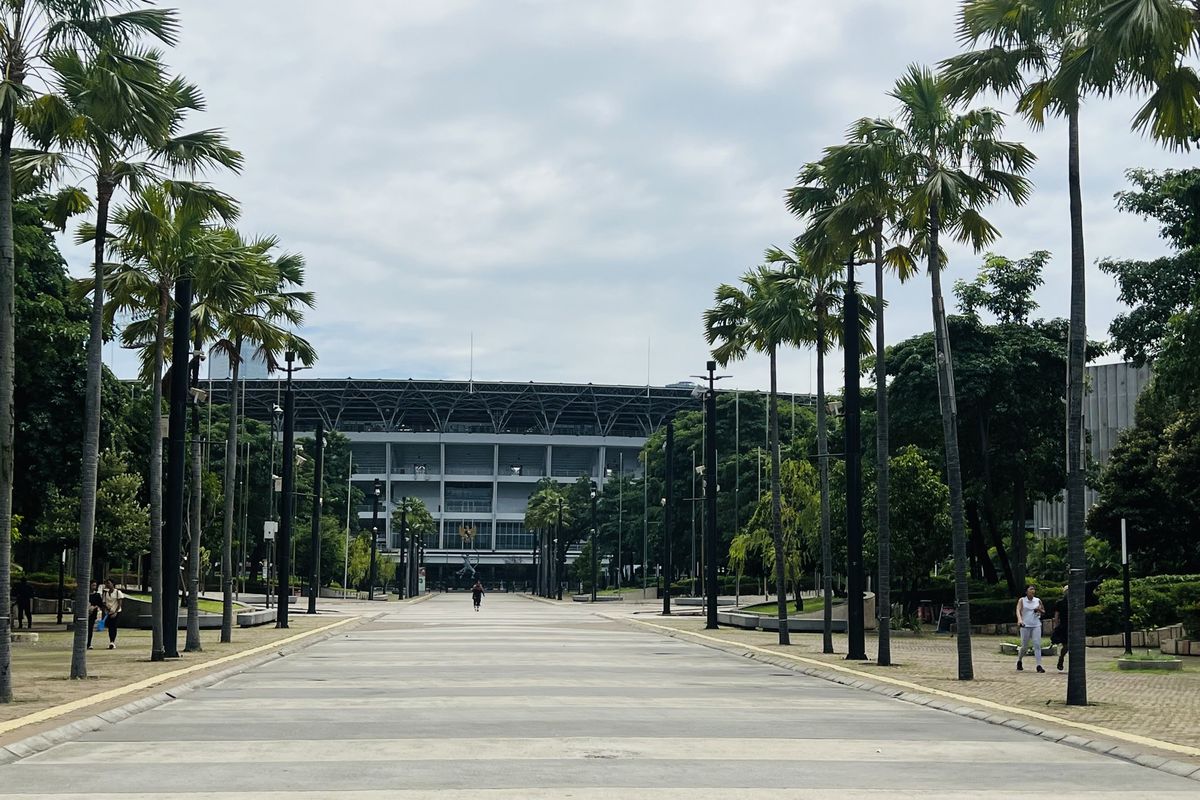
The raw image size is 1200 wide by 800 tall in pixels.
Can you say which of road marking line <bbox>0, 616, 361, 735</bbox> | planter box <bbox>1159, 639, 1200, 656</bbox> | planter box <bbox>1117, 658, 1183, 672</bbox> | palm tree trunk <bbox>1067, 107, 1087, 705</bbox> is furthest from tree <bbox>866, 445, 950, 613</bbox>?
palm tree trunk <bbox>1067, 107, 1087, 705</bbox>

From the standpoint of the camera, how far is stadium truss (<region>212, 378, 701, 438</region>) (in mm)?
168500

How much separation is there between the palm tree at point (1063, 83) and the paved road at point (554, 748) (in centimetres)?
326

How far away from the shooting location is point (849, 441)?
98.8 ft

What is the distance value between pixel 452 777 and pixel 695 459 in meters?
92.1

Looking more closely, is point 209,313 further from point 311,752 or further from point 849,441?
point 311,752

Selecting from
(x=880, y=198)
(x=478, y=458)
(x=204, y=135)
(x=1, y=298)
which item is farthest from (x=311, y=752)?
(x=478, y=458)

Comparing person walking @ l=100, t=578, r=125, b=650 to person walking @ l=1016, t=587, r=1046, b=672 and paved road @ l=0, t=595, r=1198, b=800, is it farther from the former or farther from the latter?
person walking @ l=1016, t=587, r=1046, b=672

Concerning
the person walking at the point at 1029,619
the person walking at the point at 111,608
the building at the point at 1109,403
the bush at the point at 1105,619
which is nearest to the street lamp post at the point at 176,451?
the person walking at the point at 111,608

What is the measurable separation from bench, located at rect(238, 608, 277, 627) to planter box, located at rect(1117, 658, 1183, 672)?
90.3 ft

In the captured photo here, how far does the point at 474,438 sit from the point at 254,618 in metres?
131

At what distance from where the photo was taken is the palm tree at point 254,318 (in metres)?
30.5

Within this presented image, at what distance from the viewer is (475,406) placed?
178 m

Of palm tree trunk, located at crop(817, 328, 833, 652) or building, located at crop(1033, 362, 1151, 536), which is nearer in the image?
palm tree trunk, located at crop(817, 328, 833, 652)

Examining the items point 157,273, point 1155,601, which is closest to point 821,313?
point 1155,601
